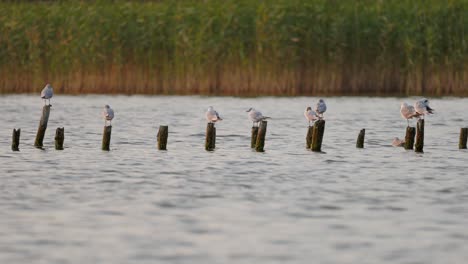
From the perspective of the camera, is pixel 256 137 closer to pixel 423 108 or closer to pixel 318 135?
pixel 318 135

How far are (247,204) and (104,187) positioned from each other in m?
2.34

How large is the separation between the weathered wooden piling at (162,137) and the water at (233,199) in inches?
5.3

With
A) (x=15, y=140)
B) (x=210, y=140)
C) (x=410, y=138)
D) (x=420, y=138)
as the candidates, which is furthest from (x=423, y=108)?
(x=15, y=140)

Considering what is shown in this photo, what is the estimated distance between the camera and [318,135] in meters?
20.4

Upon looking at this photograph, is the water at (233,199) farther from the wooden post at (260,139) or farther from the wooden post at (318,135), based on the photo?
the wooden post at (260,139)

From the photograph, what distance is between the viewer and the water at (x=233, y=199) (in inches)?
441

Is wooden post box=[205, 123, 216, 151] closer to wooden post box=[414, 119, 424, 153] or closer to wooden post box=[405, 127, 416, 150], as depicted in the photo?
wooden post box=[405, 127, 416, 150]

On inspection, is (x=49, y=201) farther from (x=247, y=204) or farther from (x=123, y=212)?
(x=247, y=204)

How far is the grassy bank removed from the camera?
32531mm

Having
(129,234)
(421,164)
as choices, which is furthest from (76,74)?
(129,234)

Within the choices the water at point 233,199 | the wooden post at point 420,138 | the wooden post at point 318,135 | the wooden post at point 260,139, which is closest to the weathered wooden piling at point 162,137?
the water at point 233,199

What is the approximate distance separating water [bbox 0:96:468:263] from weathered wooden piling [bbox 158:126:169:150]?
0.44 ft

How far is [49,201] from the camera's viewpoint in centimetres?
1430

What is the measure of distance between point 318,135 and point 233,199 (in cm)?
603
